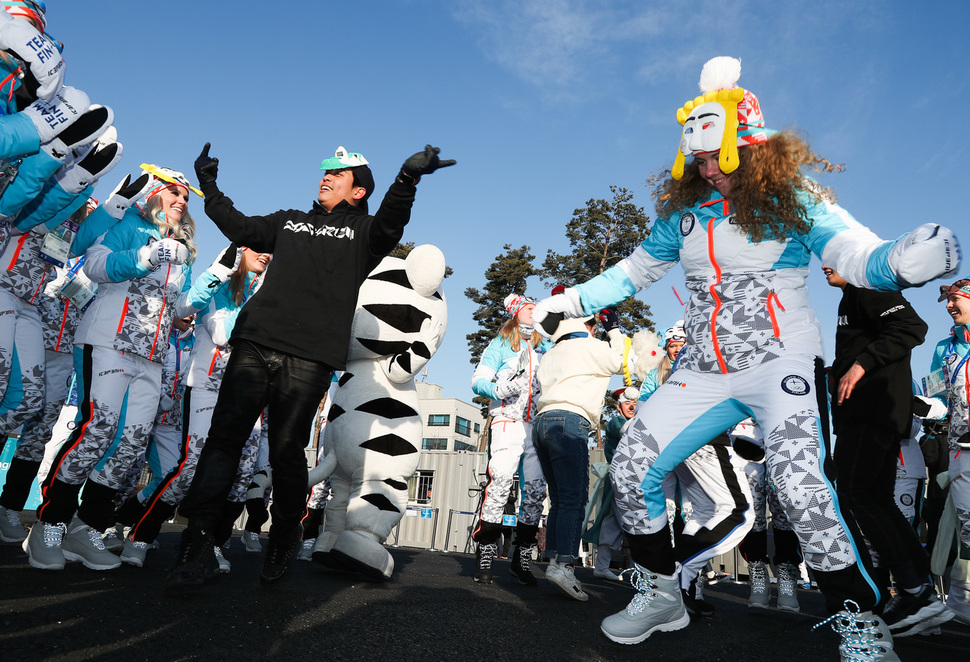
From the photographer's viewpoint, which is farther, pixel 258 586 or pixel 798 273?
pixel 258 586

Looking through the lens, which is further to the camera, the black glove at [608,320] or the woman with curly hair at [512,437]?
the black glove at [608,320]

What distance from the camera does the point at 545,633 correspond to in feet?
9.57

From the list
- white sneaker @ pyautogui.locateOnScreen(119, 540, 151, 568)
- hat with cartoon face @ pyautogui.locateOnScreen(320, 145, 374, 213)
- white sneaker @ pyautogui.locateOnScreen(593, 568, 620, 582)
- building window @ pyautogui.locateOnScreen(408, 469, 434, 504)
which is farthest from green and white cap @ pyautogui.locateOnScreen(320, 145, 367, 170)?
building window @ pyautogui.locateOnScreen(408, 469, 434, 504)

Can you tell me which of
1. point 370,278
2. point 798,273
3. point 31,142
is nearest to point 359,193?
point 370,278

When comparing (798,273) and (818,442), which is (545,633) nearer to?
(818,442)

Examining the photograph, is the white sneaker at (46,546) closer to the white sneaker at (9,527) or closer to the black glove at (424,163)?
the white sneaker at (9,527)

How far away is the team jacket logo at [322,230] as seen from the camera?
3529 millimetres

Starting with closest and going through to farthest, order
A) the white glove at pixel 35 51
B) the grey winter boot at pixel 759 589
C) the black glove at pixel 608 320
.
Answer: the white glove at pixel 35 51 → the grey winter boot at pixel 759 589 → the black glove at pixel 608 320

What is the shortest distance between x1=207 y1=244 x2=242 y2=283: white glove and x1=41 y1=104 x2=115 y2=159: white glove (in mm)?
1100

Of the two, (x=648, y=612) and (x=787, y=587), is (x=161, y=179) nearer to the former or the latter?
(x=648, y=612)

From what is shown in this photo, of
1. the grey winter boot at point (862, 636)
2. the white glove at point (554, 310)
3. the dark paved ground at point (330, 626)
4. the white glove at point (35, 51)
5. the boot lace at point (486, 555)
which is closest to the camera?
the dark paved ground at point (330, 626)

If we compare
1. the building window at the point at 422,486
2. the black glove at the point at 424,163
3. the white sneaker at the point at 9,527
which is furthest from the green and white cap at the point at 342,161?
the building window at the point at 422,486

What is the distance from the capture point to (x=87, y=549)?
3.68 meters

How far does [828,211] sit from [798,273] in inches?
11.2
